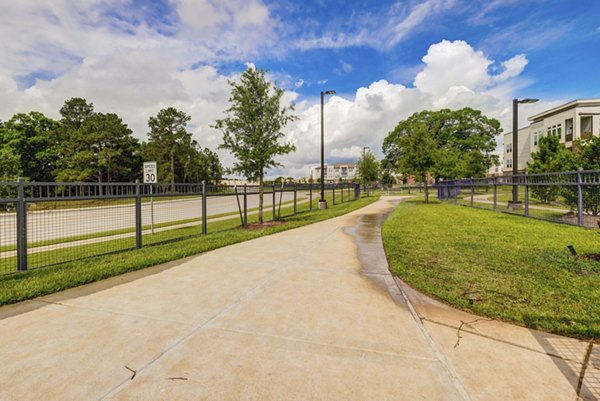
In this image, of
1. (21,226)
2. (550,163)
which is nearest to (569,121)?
(550,163)

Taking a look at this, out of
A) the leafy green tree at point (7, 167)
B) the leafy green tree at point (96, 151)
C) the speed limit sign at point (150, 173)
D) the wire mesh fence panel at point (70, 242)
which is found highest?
the leafy green tree at point (96, 151)

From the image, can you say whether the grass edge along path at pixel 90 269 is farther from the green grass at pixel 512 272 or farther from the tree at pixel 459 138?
the tree at pixel 459 138

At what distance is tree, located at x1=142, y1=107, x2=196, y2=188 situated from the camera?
165 ft

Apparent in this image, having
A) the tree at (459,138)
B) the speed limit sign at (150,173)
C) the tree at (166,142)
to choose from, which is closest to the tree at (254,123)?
the speed limit sign at (150,173)

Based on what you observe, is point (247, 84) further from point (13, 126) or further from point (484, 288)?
point (13, 126)

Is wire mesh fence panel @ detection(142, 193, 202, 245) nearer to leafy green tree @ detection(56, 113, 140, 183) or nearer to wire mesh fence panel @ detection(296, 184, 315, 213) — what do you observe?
wire mesh fence panel @ detection(296, 184, 315, 213)

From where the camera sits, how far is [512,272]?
491 cm

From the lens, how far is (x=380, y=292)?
14.0 ft

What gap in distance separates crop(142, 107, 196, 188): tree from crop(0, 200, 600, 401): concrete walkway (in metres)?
50.6

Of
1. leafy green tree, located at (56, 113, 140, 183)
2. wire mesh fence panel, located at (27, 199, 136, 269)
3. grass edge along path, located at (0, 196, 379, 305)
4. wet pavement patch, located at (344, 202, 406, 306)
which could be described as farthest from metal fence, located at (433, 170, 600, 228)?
leafy green tree, located at (56, 113, 140, 183)

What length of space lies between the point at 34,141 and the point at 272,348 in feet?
185

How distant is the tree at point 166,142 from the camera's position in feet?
165

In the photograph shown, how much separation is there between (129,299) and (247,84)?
9.13 m

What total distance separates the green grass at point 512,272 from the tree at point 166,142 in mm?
49774
